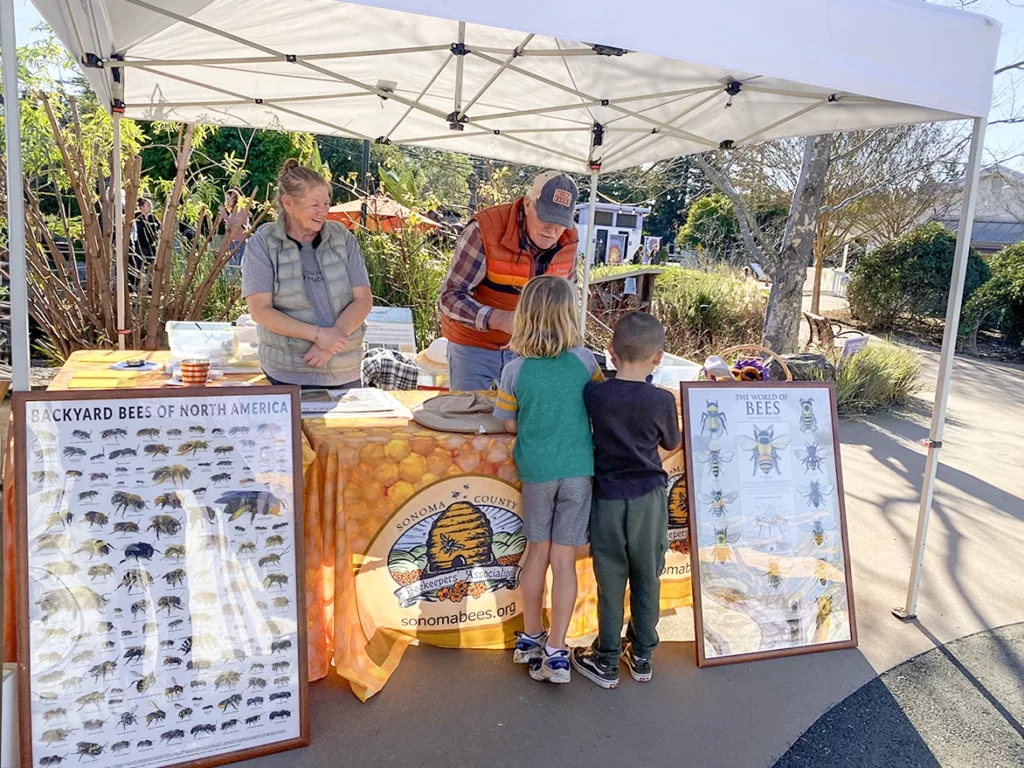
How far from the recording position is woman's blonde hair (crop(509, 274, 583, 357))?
235cm

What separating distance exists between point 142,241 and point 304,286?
6314mm

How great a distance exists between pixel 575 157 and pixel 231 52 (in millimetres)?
2313

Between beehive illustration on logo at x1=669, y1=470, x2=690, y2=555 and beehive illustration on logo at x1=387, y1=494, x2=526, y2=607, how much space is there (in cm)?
67

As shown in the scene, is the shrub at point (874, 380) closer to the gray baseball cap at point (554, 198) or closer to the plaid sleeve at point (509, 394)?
the gray baseball cap at point (554, 198)

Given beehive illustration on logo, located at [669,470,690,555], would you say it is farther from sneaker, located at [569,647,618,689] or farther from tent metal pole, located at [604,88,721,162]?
tent metal pole, located at [604,88,721,162]

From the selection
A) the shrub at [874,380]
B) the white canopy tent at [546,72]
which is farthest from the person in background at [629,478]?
the shrub at [874,380]

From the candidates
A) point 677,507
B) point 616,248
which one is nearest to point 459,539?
point 677,507

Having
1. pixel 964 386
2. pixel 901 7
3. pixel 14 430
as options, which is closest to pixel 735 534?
pixel 901 7

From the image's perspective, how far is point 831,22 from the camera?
7.63 feet

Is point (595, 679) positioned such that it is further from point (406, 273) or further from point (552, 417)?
point (406, 273)

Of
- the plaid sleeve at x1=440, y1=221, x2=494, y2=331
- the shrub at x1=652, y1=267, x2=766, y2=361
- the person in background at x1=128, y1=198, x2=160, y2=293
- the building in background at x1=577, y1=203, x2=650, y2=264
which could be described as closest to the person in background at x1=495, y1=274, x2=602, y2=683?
the plaid sleeve at x1=440, y1=221, x2=494, y2=331

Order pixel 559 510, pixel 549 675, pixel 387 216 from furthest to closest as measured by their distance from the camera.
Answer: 1. pixel 387 216
2. pixel 549 675
3. pixel 559 510

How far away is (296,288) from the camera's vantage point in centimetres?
274

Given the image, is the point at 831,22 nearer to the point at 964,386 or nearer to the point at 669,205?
the point at 964,386
